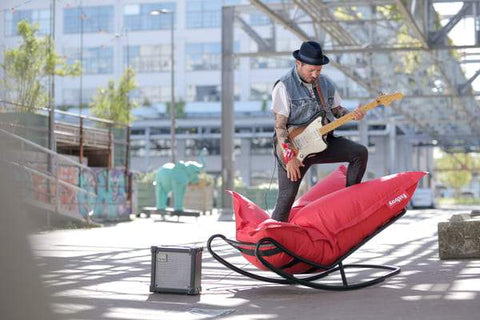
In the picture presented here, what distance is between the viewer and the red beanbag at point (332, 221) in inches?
290

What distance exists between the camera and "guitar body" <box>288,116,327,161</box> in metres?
7.65

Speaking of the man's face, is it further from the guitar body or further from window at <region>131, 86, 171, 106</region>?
window at <region>131, 86, 171, 106</region>

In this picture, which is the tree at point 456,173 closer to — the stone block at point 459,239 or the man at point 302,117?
the stone block at point 459,239

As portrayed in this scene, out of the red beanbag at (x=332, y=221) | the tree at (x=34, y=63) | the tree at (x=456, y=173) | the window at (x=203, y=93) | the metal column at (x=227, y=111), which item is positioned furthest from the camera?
the tree at (x=456, y=173)

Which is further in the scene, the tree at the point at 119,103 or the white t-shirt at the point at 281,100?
the tree at the point at 119,103


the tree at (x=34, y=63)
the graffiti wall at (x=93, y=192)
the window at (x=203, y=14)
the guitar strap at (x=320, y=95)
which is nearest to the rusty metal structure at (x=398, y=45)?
the tree at (x=34, y=63)

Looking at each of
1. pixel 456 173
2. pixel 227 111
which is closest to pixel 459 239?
pixel 227 111

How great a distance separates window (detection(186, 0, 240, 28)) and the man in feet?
190

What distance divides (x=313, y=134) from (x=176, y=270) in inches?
60.8

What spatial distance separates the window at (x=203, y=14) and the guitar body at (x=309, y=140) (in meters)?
58.1

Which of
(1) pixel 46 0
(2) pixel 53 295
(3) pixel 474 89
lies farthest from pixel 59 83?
(2) pixel 53 295

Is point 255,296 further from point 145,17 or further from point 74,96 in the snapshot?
point 74,96

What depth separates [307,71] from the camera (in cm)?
776

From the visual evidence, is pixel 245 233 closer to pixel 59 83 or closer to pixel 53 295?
pixel 53 295
